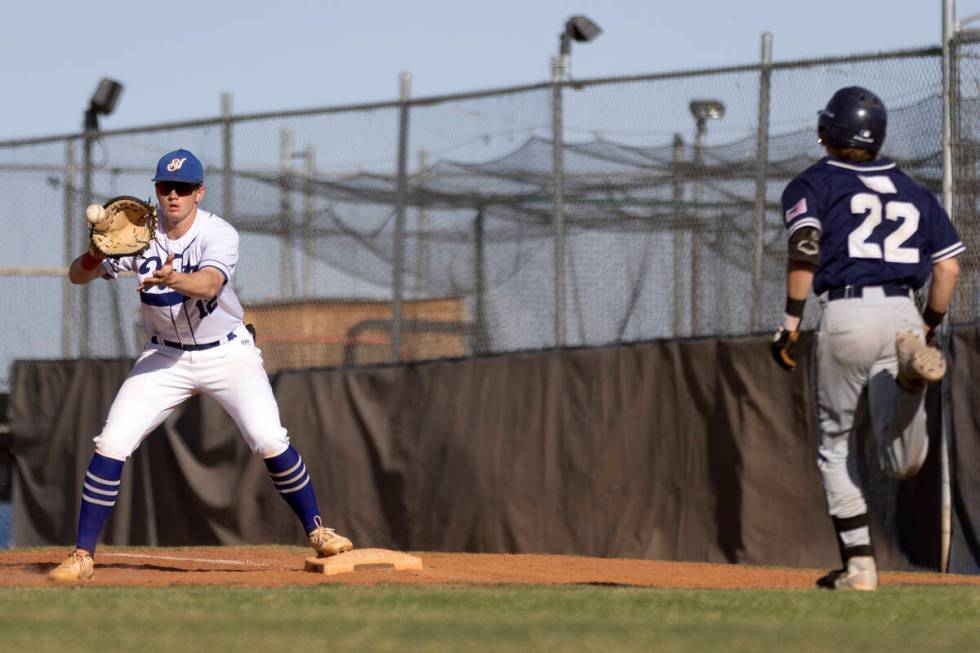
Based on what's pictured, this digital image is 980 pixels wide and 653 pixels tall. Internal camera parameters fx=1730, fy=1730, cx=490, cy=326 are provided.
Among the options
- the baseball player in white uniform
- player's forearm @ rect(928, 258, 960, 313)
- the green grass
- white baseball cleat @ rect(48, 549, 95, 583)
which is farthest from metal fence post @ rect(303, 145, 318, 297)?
player's forearm @ rect(928, 258, 960, 313)

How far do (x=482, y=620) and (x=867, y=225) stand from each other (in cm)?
252

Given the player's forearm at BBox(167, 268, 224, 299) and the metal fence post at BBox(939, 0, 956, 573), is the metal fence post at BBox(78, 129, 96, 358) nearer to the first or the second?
the player's forearm at BBox(167, 268, 224, 299)

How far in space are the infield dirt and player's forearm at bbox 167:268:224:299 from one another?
53.1 inches

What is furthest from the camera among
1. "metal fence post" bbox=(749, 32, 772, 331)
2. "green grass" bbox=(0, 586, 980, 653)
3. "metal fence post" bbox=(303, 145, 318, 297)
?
Answer: "metal fence post" bbox=(303, 145, 318, 297)

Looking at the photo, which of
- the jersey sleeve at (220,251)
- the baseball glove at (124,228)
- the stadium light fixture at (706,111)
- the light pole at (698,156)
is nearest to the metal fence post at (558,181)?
the light pole at (698,156)

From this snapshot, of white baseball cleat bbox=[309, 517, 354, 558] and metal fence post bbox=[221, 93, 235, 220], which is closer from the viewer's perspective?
white baseball cleat bbox=[309, 517, 354, 558]

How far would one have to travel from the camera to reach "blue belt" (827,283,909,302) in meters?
7.21

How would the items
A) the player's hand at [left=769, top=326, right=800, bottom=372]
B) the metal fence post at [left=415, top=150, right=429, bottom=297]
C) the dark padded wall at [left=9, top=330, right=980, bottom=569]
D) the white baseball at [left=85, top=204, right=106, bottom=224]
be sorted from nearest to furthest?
the player's hand at [left=769, top=326, right=800, bottom=372] → the white baseball at [left=85, top=204, right=106, bottom=224] → the dark padded wall at [left=9, top=330, right=980, bottom=569] → the metal fence post at [left=415, top=150, right=429, bottom=297]

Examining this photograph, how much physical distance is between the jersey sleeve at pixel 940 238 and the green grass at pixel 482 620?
143cm

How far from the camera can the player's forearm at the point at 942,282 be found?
7.43 m

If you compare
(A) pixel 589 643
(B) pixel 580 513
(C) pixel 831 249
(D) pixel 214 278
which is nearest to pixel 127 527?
(B) pixel 580 513

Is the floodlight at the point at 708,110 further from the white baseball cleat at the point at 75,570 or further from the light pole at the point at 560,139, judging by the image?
the white baseball cleat at the point at 75,570

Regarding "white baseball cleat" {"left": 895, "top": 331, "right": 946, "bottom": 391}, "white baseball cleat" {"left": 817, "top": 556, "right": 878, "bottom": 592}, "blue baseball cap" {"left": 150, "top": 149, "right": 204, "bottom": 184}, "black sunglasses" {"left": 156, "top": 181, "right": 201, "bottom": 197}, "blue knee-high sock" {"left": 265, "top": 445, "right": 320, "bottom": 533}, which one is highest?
"blue baseball cap" {"left": 150, "top": 149, "right": 204, "bottom": 184}

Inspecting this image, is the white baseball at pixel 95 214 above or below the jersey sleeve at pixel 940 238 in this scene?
above
